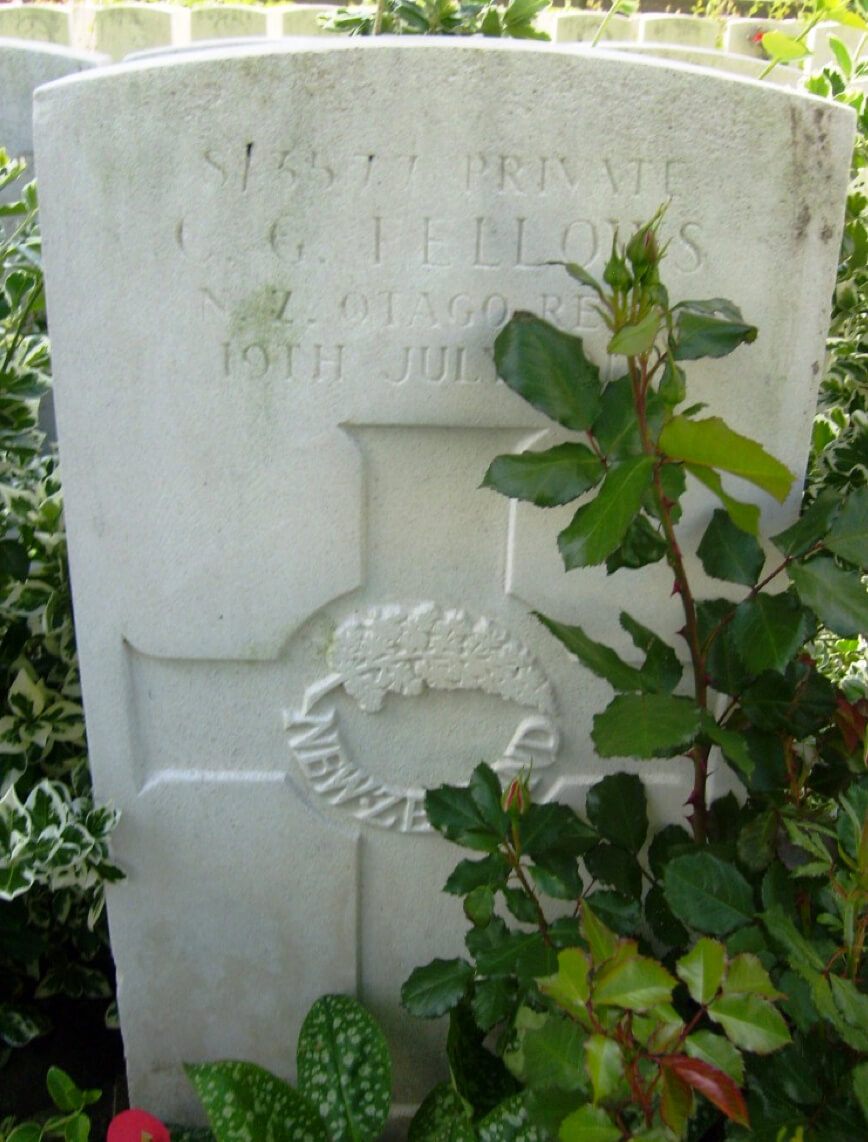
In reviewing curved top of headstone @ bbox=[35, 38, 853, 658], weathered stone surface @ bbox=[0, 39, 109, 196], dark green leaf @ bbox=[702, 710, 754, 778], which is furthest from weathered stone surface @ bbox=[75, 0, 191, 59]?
dark green leaf @ bbox=[702, 710, 754, 778]

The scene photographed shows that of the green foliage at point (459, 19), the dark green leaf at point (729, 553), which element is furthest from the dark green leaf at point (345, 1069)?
the green foliage at point (459, 19)

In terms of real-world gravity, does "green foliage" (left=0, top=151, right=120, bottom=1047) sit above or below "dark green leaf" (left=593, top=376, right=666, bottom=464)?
below

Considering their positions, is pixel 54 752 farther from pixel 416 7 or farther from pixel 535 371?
pixel 416 7

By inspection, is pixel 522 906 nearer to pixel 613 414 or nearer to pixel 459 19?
pixel 613 414

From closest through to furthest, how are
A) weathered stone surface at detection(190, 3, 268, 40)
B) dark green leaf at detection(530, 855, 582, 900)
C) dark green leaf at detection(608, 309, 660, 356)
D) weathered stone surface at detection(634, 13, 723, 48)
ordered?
dark green leaf at detection(608, 309, 660, 356) → dark green leaf at detection(530, 855, 582, 900) → weathered stone surface at detection(190, 3, 268, 40) → weathered stone surface at detection(634, 13, 723, 48)

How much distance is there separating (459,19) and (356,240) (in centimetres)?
64

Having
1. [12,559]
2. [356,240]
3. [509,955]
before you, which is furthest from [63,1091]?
[356,240]

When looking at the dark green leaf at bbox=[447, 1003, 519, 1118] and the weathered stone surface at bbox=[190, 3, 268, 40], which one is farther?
the weathered stone surface at bbox=[190, 3, 268, 40]

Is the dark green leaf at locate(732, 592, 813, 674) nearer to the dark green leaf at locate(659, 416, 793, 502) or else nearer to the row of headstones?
the dark green leaf at locate(659, 416, 793, 502)

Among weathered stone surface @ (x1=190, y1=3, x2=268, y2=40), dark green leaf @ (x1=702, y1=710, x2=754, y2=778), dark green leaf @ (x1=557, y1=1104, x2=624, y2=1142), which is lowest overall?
dark green leaf @ (x1=557, y1=1104, x2=624, y2=1142)

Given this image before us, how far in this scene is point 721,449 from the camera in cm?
91

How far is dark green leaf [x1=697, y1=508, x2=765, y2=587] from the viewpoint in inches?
44.6

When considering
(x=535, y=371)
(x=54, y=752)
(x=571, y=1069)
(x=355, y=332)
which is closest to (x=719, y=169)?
(x=535, y=371)

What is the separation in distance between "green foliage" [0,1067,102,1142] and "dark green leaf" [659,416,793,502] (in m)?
0.96
